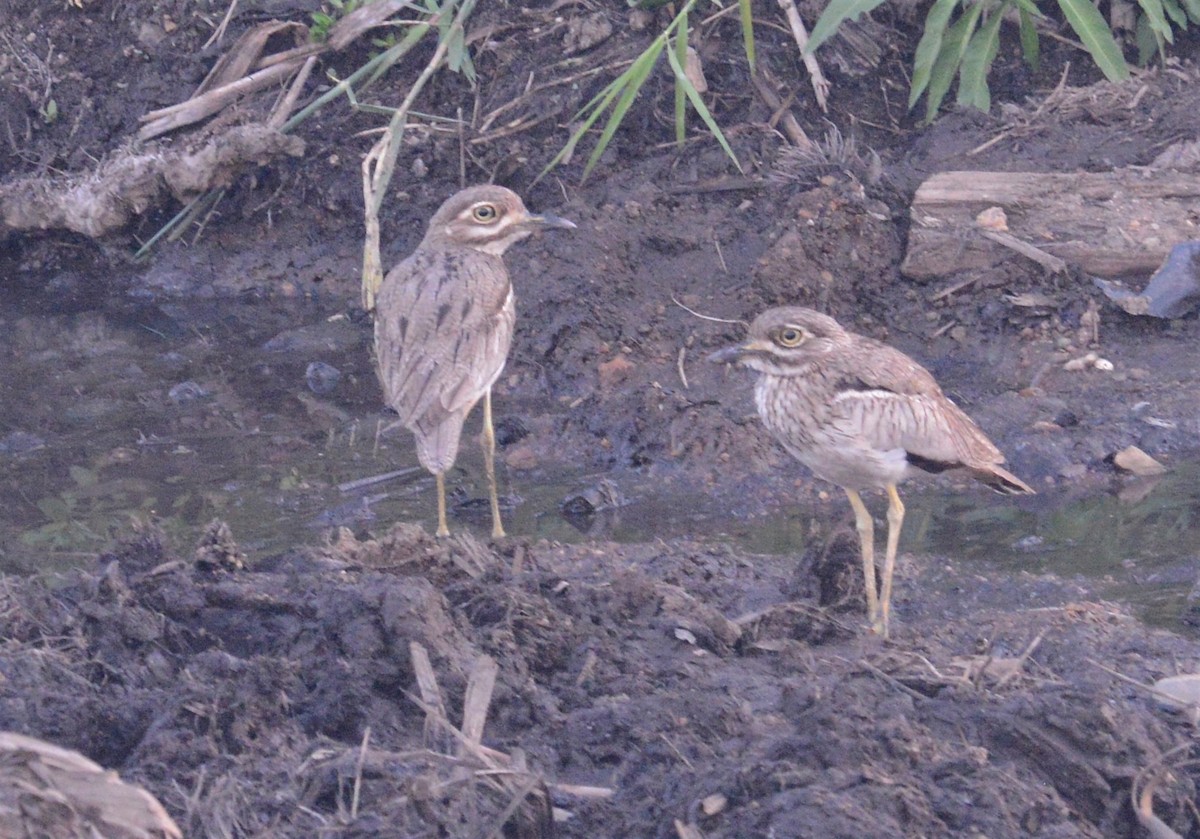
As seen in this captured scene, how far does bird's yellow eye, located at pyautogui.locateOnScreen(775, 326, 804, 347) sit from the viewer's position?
5.12 meters

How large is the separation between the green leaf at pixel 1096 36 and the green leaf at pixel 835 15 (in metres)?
1.31

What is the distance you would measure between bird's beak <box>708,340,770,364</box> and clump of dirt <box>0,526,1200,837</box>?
0.91 m

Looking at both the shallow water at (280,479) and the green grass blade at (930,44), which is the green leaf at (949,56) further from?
the shallow water at (280,479)

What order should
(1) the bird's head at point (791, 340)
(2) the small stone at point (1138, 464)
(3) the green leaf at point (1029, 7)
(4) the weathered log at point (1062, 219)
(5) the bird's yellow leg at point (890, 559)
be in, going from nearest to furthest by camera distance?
(5) the bird's yellow leg at point (890, 559) < (1) the bird's head at point (791, 340) < (2) the small stone at point (1138, 464) < (4) the weathered log at point (1062, 219) < (3) the green leaf at point (1029, 7)

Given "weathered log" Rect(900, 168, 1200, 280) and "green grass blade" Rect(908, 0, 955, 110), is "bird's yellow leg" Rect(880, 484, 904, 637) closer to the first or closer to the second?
"weathered log" Rect(900, 168, 1200, 280)

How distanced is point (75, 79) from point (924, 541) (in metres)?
7.24

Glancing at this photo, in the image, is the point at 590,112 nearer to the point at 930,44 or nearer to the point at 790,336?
the point at 930,44

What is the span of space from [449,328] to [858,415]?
1885 millimetres

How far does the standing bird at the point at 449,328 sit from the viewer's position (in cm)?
582

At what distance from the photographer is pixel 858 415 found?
495 centimetres

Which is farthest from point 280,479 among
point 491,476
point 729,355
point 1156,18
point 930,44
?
point 1156,18

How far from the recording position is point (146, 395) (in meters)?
8.23

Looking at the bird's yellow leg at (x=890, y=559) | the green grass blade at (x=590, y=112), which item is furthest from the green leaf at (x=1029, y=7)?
the bird's yellow leg at (x=890, y=559)

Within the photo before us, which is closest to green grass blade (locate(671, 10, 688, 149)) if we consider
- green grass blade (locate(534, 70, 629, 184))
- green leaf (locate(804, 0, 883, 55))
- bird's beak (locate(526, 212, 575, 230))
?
green grass blade (locate(534, 70, 629, 184))
